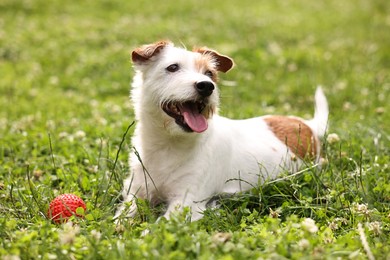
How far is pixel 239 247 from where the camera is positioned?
10.8 ft

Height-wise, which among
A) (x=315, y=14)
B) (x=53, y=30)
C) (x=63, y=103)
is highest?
(x=315, y=14)

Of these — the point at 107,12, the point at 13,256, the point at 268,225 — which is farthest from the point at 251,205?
the point at 107,12

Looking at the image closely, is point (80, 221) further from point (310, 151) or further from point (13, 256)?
point (310, 151)

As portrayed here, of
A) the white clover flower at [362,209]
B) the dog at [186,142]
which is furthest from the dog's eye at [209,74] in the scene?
the white clover flower at [362,209]

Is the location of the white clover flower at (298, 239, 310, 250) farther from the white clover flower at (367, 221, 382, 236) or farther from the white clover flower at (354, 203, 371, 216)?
the white clover flower at (354, 203, 371, 216)

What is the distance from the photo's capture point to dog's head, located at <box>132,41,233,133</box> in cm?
430

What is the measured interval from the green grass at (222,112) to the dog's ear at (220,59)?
118 centimetres

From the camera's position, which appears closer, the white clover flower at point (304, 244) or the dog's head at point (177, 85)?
the white clover flower at point (304, 244)

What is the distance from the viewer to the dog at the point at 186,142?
4.39 m

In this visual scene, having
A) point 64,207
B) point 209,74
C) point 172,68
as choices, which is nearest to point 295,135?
point 209,74

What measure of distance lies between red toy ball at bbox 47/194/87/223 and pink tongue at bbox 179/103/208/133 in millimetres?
1044

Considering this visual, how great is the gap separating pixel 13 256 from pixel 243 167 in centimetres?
245

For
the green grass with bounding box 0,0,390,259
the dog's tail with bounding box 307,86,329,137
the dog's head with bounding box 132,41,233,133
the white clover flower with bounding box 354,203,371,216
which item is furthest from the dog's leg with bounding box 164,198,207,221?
the dog's tail with bounding box 307,86,329,137

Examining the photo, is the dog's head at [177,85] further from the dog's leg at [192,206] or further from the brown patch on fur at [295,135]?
the brown patch on fur at [295,135]
